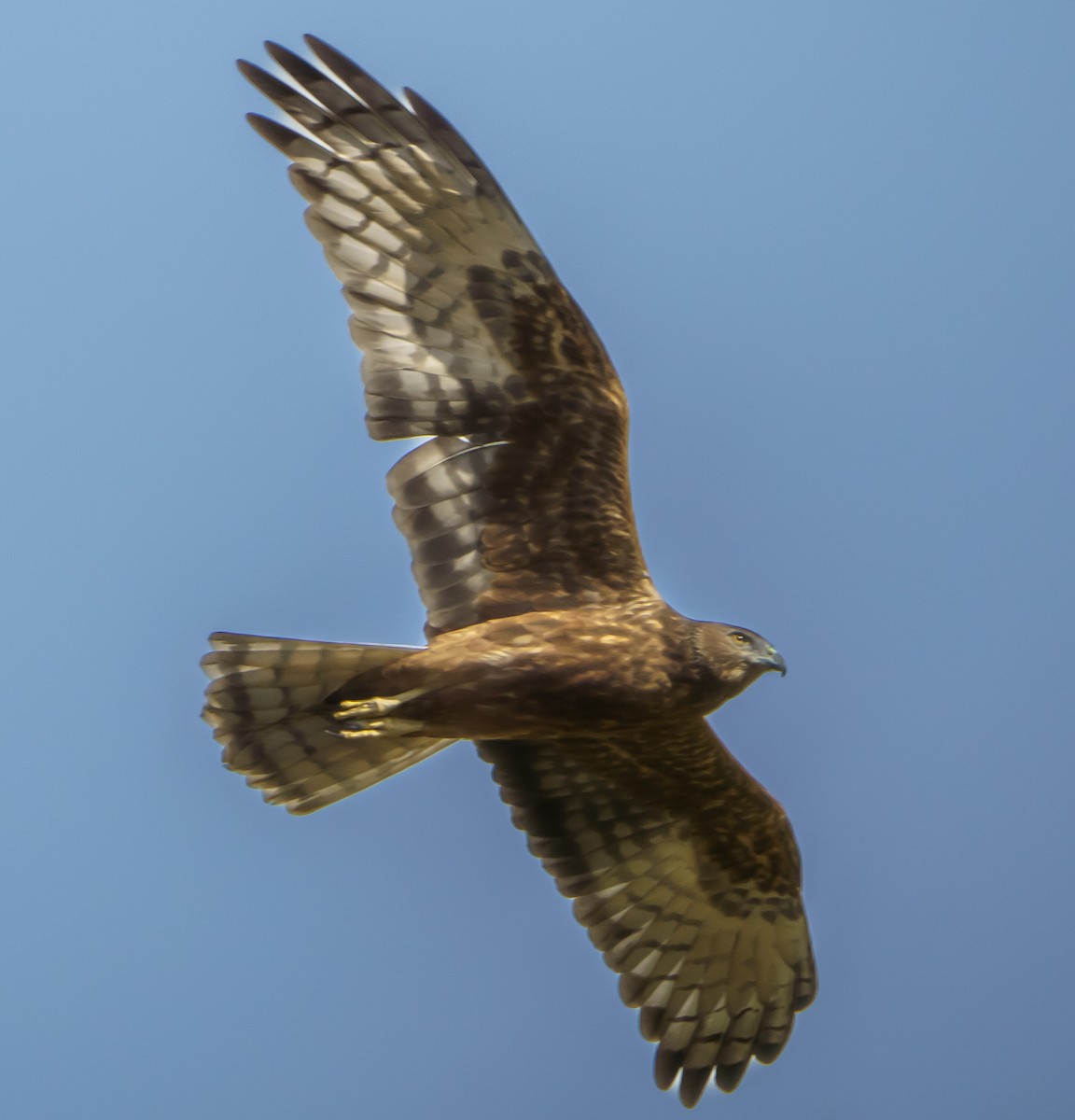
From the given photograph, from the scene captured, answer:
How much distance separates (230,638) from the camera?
5375 millimetres

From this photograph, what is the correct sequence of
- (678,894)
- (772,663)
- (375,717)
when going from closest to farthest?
(375,717) < (772,663) < (678,894)

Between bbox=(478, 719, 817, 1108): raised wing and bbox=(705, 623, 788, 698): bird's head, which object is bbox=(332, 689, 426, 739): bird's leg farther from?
bbox=(705, 623, 788, 698): bird's head

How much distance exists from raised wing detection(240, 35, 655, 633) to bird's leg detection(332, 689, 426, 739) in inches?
12.6

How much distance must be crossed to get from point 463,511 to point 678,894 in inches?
59.7

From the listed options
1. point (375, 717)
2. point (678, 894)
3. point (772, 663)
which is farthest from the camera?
point (678, 894)

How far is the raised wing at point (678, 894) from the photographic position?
611cm

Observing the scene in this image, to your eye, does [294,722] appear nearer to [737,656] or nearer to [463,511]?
[463,511]

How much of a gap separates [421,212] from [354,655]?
127 centimetres

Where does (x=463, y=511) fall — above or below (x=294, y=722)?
above

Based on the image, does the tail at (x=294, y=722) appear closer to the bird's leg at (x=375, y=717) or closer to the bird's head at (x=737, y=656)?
the bird's leg at (x=375, y=717)

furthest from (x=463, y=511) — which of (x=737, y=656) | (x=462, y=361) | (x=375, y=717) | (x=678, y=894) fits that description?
(x=678, y=894)

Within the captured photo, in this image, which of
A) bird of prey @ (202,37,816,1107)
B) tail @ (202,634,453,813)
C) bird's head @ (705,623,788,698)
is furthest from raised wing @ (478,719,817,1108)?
bird's head @ (705,623,788,698)

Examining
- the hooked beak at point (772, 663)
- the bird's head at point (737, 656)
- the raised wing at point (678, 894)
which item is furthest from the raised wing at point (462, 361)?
the raised wing at point (678, 894)

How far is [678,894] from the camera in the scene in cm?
622
